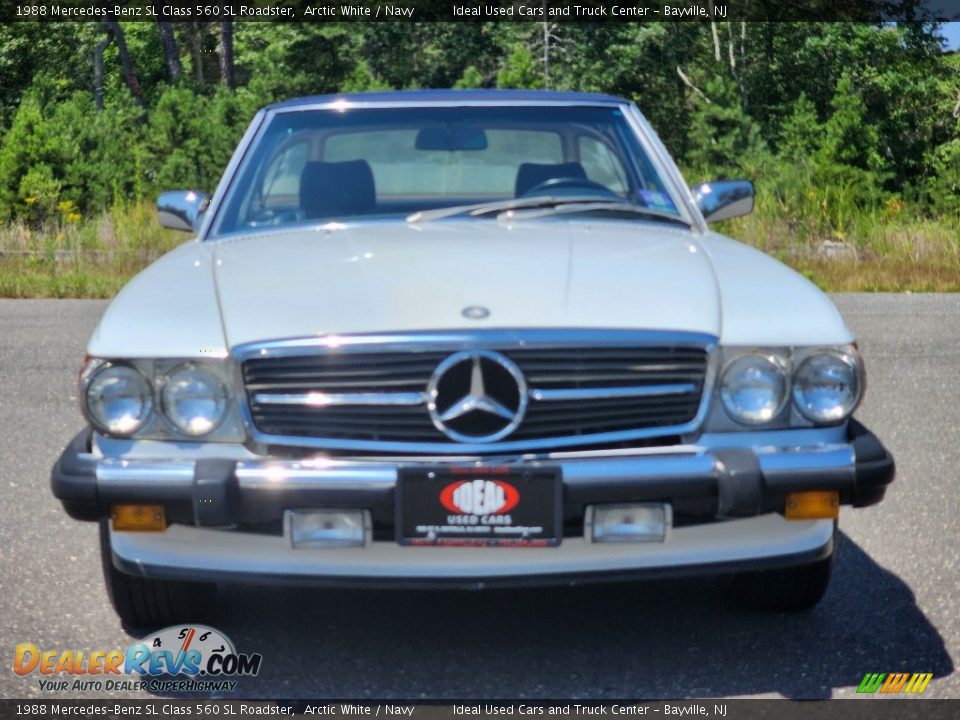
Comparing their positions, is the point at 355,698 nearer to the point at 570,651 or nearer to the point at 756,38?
the point at 570,651

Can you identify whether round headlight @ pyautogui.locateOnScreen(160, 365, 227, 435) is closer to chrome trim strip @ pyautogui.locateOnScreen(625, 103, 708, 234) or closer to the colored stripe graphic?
the colored stripe graphic

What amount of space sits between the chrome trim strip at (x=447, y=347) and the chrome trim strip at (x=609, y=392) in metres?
0.09

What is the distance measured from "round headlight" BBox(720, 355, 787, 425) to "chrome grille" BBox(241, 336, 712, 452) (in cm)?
11

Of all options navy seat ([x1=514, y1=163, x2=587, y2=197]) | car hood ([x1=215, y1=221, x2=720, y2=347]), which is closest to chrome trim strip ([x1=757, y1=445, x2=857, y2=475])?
car hood ([x1=215, y1=221, x2=720, y2=347])

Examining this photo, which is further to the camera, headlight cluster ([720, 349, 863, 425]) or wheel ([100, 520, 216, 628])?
wheel ([100, 520, 216, 628])

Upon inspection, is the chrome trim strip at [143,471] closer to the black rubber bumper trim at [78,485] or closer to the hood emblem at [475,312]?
the black rubber bumper trim at [78,485]

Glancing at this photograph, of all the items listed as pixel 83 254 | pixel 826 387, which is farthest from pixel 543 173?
pixel 83 254

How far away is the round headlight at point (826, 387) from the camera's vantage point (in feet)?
12.2

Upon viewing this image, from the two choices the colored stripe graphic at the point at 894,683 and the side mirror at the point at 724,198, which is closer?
the colored stripe graphic at the point at 894,683

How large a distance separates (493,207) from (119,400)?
156 cm

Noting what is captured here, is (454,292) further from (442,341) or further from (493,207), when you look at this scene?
(493,207)

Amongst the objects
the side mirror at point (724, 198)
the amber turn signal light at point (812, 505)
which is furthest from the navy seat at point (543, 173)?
the amber turn signal light at point (812, 505)

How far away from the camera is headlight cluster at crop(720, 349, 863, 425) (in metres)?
3.67

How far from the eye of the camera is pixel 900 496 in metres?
5.77
